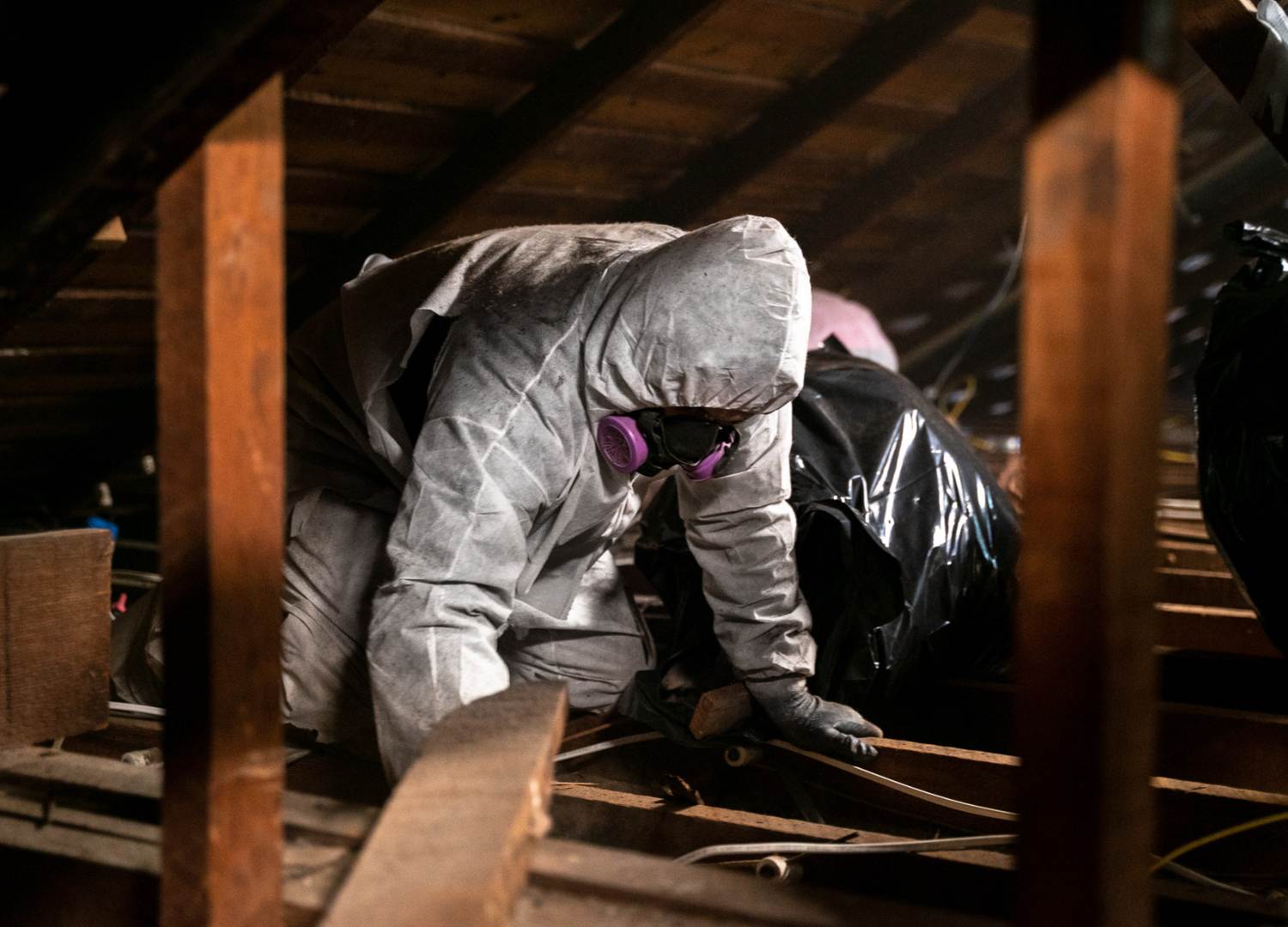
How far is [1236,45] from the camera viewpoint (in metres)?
1.96

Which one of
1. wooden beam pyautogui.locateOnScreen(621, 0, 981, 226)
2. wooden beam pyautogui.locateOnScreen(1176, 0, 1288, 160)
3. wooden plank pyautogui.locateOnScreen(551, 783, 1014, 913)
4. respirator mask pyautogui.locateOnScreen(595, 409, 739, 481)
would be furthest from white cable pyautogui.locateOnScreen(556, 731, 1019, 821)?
wooden beam pyautogui.locateOnScreen(621, 0, 981, 226)

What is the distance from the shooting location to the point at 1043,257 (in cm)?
84

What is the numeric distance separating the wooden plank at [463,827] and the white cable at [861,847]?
0.34 metres

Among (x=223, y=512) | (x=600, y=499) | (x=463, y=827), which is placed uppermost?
(x=600, y=499)

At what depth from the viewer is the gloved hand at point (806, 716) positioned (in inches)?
79.6

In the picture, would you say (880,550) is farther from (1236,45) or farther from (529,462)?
(1236,45)

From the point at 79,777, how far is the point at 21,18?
32.9 inches

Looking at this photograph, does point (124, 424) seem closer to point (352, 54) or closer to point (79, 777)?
point (352, 54)

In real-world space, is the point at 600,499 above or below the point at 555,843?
above

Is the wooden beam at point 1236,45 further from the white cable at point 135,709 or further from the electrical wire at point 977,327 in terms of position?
the electrical wire at point 977,327

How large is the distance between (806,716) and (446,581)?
2.37ft

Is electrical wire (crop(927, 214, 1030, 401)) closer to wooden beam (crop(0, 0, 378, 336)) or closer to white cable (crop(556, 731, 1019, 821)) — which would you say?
white cable (crop(556, 731, 1019, 821))

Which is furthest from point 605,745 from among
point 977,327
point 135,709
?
point 977,327

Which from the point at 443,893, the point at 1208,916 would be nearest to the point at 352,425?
the point at 443,893
